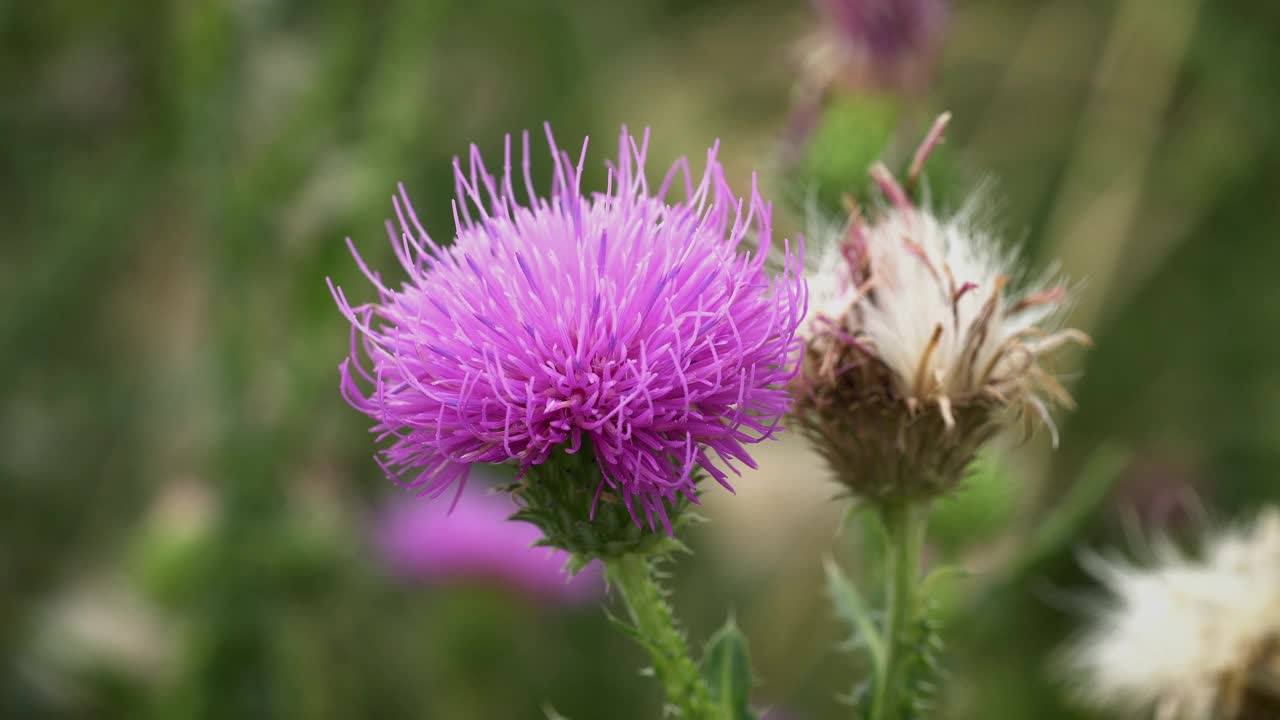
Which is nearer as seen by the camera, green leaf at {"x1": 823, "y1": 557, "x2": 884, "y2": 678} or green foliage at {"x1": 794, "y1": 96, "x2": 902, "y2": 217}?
green leaf at {"x1": 823, "y1": 557, "x2": 884, "y2": 678}

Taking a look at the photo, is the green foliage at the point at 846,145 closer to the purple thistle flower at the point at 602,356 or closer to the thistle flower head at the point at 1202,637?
the thistle flower head at the point at 1202,637

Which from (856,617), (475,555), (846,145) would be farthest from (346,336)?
(856,617)

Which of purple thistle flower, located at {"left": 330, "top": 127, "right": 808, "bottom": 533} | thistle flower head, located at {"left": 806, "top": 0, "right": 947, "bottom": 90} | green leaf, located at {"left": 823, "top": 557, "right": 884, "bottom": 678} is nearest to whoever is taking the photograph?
purple thistle flower, located at {"left": 330, "top": 127, "right": 808, "bottom": 533}

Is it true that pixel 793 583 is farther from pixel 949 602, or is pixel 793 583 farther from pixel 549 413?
pixel 549 413

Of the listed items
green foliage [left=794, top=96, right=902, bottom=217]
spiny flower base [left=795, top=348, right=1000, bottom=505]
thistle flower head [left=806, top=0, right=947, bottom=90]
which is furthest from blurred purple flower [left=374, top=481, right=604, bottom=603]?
A: spiny flower base [left=795, top=348, right=1000, bottom=505]

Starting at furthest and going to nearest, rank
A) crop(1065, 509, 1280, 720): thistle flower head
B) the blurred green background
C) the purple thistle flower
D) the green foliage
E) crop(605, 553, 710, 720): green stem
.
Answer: the blurred green background, the green foliage, crop(1065, 509, 1280, 720): thistle flower head, crop(605, 553, 710, 720): green stem, the purple thistle flower

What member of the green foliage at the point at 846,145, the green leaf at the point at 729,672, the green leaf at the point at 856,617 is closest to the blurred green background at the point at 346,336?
the green foliage at the point at 846,145

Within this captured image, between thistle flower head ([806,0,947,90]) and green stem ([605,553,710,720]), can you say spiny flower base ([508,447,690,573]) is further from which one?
thistle flower head ([806,0,947,90])
